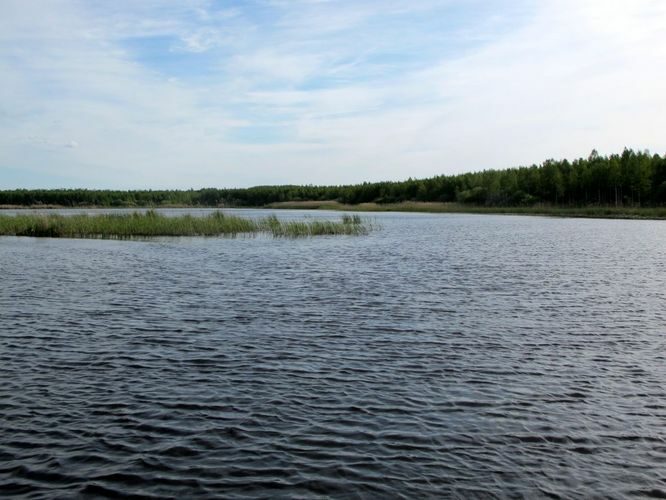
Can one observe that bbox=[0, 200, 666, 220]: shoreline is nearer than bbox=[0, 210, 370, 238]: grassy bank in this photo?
No

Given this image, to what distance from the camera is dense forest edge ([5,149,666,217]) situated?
8775cm

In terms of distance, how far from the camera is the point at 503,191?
11750 centimetres

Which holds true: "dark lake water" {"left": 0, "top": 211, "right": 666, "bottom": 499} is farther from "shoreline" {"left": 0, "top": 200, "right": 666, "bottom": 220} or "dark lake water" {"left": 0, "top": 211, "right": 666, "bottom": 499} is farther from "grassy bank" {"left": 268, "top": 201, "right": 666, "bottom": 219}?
"grassy bank" {"left": 268, "top": 201, "right": 666, "bottom": 219}

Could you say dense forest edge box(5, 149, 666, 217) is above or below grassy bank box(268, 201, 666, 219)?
above

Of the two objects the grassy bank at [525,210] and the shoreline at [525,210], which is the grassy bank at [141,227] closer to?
the shoreline at [525,210]

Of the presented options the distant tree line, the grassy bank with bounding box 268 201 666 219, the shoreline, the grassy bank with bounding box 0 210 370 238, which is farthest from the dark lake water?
the distant tree line

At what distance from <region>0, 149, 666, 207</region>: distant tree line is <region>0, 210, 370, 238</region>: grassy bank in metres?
57.9

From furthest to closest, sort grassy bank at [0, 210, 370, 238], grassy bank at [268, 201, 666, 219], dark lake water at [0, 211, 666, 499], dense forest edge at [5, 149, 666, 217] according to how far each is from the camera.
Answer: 1. dense forest edge at [5, 149, 666, 217]
2. grassy bank at [268, 201, 666, 219]
3. grassy bank at [0, 210, 370, 238]
4. dark lake water at [0, 211, 666, 499]

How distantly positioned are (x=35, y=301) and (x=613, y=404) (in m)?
14.9

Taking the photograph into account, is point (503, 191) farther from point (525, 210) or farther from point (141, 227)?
point (141, 227)

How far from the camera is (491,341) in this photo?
1248cm

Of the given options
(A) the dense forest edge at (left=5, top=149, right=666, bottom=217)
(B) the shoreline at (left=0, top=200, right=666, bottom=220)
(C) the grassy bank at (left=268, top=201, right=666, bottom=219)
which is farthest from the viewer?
(A) the dense forest edge at (left=5, top=149, right=666, bottom=217)

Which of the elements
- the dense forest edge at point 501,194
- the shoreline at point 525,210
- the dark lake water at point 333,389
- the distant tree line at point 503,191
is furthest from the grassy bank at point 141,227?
the distant tree line at point 503,191

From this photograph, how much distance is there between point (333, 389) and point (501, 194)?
11408 centimetres
